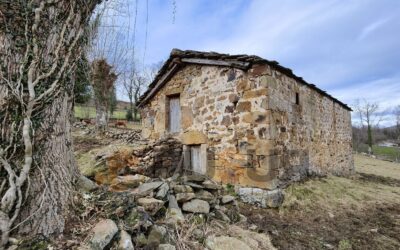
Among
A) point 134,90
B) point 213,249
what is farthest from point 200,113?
point 134,90

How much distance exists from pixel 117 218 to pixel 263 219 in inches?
113

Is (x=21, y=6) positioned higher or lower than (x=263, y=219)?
higher

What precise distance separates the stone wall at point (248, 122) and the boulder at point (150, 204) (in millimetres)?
2742

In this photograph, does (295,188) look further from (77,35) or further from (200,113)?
(77,35)

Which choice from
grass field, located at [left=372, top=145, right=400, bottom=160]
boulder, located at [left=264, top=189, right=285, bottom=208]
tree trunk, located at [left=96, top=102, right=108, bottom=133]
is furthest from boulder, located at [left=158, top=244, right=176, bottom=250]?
grass field, located at [left=372, top=145, right=400, bottom=160]

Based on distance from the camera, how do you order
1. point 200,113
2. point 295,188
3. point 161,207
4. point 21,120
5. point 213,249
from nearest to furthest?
A: point 21,120 → point 213,249 → point 161,207 → point 295,188 → point 200,113

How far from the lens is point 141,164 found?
5.73 metres

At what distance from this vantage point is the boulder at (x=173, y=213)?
320cm

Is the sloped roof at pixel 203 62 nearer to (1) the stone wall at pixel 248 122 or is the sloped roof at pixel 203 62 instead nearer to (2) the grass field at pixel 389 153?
(1) the stone wall at pixel 248 122

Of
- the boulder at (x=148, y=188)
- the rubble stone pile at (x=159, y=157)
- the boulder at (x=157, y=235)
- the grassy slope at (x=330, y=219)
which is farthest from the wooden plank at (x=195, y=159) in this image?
the boulder at (x=157, y=235)

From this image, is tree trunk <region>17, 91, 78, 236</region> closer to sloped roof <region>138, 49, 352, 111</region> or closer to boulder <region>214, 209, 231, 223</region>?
boulder <region>214, 209, 231, 223</region>

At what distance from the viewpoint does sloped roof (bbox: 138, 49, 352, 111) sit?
5488 millimetres

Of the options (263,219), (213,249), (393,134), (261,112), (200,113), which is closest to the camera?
(213,249)

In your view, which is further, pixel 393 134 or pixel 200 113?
pixel 393 134
